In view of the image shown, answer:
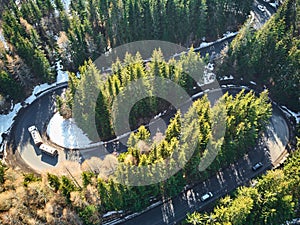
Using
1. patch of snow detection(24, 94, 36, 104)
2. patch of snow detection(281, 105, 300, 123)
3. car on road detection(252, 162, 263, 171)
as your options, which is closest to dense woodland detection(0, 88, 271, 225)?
car on road detection(252, 162, 263, 171)

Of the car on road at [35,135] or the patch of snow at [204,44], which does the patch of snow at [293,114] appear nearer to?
the patch of snow at [204,44]

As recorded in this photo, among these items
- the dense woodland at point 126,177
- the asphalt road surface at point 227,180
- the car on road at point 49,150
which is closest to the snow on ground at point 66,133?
the car on road at point 49,150

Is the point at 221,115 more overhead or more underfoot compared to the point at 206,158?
more overhead

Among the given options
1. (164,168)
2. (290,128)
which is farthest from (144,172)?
A: (290,128)

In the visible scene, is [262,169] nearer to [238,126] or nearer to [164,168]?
[238,126]

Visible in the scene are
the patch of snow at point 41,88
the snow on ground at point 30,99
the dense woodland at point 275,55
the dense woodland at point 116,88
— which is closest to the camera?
the dense woodland at point 116,88
